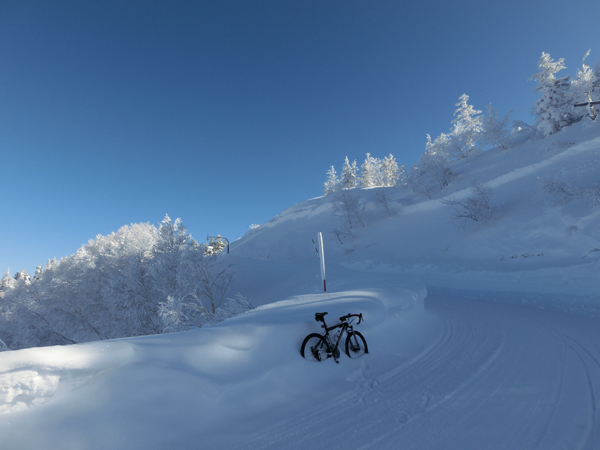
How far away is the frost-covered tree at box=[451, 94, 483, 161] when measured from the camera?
4053cm

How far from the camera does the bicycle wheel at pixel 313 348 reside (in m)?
4.59

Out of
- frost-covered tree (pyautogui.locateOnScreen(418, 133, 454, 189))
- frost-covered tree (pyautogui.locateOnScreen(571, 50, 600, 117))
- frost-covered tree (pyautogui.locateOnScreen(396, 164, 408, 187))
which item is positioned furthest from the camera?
frost-covered tree (pyautogui.locateOnScreen(396, 164, 408, 187))

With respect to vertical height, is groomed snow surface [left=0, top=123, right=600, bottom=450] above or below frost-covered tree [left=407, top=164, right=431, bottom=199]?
below

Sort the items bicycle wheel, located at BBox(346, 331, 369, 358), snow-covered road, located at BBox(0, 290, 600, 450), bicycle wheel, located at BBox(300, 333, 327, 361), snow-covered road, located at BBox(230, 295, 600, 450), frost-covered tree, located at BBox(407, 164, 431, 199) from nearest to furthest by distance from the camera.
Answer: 1. snow-covered road, located at BBox(0, 290, 600, 450)
2. snow-covered road, located at BBox(230, 295, 600, 450)
3. bicycle wheel, located at BBox(300, 333, 327, 361)
4. bicycle wheel, located at BBox(346, 331, 369, 358)
5. frost-covered tree, located at BBox(407, 164, 431, 199)

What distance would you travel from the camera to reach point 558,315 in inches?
308

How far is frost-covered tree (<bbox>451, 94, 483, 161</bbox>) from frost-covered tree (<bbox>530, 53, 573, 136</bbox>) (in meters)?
11.5

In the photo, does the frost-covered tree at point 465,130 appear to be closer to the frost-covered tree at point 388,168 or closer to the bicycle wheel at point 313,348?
the frost-covered tree at point 388,168

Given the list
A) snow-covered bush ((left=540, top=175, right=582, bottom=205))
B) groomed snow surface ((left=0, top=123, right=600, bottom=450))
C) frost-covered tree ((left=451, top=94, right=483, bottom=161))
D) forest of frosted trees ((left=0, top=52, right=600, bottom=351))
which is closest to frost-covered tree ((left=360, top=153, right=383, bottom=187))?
frost-covered tree ((left=451, top=94, right=483, bottom=161))

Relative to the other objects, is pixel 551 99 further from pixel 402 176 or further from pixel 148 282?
pixel 148 282

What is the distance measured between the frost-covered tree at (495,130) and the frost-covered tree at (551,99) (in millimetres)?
4833

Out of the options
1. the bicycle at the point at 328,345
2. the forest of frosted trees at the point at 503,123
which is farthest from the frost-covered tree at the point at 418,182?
the bicycle at the point at 328,345

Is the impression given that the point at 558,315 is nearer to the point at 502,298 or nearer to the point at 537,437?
the point at 502,298

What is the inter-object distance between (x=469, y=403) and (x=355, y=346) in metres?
2.09

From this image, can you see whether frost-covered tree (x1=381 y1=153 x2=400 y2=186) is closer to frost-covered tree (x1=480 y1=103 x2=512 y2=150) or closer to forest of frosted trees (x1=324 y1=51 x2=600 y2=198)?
forest of frosted trees (x1=324 y1=51 x2=600 y2=198)
